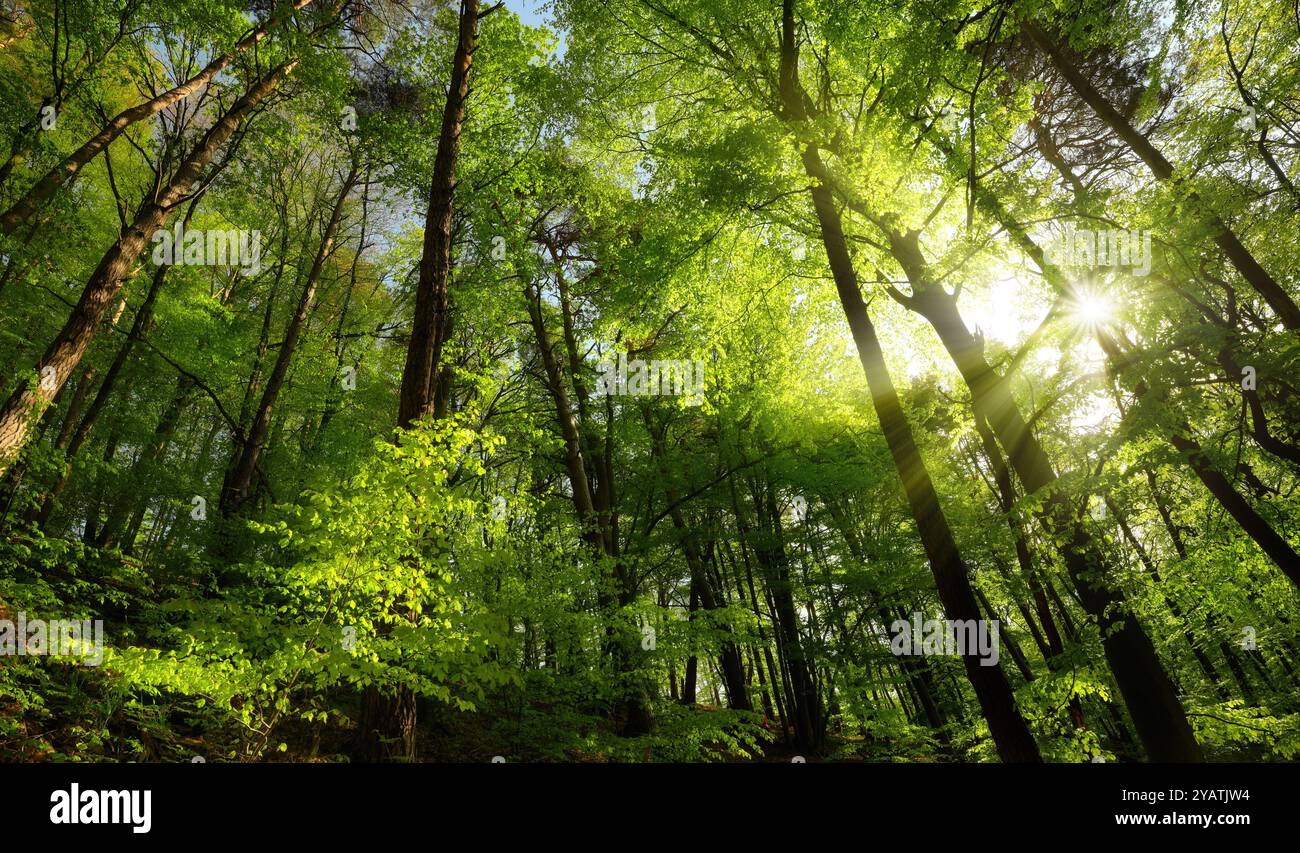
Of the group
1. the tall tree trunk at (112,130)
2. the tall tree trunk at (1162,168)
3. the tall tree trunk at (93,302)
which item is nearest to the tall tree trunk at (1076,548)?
the tall tree trunk at (1162,168)

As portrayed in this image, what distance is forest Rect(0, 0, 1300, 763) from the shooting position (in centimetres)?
510

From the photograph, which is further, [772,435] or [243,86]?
[772,435]

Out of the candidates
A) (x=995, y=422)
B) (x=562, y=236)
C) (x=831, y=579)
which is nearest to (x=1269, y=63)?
(x=995, y=422)

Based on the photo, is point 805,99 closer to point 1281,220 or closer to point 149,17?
point 1281,220

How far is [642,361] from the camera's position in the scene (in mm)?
12234

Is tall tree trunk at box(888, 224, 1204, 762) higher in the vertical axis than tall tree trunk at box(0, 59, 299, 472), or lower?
lower

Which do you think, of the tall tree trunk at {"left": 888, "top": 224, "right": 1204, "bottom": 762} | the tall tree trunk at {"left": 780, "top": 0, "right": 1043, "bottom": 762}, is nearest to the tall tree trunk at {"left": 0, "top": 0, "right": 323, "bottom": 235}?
the tall tree trunk at {"left": 780, "top": 0, "right": 1043, "bottom": 762}

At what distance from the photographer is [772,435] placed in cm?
1243

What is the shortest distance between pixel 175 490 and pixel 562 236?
1143cm

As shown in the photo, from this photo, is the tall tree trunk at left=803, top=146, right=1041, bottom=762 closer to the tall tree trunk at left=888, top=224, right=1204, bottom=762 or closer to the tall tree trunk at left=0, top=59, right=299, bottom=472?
the tall tree trunk at left=888, top=224, right=1204, bottom=762

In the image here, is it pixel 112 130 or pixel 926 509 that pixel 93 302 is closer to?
pixel 112 130

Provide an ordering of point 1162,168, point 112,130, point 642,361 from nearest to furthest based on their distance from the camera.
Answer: point 112,130 < point 1162,168 < point 642,361

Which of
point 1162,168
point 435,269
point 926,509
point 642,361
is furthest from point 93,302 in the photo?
point 1162,168

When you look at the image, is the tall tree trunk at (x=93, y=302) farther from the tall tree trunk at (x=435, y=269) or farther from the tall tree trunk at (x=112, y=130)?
the tall tree trunk at (x=435, y=269)
